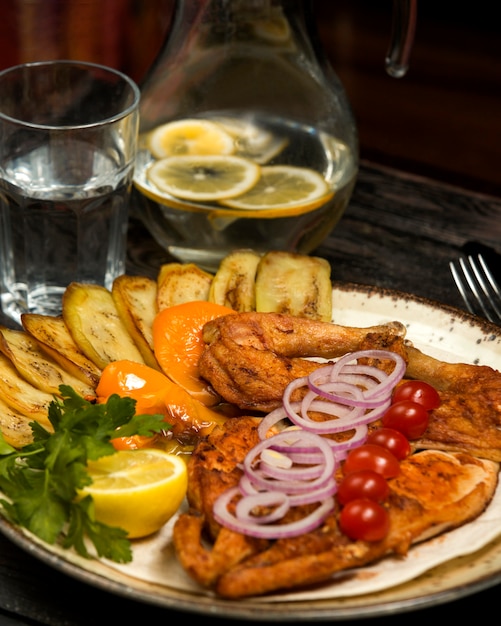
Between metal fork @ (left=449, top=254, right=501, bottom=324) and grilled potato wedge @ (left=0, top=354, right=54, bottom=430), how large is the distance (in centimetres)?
142

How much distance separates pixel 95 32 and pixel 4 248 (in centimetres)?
275

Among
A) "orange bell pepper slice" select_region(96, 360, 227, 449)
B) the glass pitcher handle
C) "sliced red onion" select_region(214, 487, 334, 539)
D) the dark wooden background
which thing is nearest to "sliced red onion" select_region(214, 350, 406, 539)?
"sliced red onion" select_region(214, 487, 334, 539)

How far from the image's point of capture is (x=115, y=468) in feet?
7.02

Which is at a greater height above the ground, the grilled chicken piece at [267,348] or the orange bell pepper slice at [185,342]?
the grilled chicken piece at [267,348]

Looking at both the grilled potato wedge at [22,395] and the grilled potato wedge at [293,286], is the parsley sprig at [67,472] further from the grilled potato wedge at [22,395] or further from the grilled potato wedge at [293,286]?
the grilled potato wedge at [293,286]

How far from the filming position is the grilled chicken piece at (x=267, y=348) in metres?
2.55

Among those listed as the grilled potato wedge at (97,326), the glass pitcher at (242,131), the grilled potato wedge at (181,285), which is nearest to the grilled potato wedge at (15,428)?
the grilled potato wedge at (97,326)

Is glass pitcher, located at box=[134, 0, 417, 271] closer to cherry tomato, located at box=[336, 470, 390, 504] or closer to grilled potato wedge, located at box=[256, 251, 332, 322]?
grilled potato wedge, located at box=[256, 251, 332, 322]

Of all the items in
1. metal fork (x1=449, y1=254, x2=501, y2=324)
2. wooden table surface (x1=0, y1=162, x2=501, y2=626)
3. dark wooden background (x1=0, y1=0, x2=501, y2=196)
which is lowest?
dark wooden background (x1=0, y1=0, x2=501, y2=196)

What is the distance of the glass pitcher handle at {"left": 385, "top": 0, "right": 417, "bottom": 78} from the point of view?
11.0 feet

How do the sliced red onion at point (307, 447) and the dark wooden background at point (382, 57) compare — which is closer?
the sliced red onion at point (307, 447)

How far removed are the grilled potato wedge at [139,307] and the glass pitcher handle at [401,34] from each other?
3.85 ft

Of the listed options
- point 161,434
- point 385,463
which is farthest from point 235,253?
point 385,463

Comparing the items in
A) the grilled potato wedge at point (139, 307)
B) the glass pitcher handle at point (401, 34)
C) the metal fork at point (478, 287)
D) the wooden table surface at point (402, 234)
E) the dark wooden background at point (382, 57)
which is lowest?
the dark wooden background at point (382, 57)
